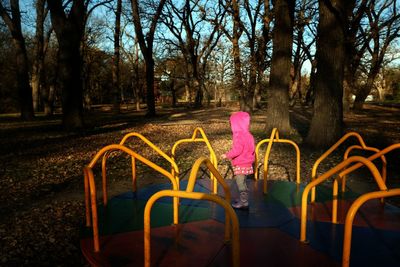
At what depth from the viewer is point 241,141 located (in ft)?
15.5

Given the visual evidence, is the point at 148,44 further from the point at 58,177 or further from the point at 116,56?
the point at 58,177

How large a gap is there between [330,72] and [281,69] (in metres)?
2.52

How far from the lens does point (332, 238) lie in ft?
13.1

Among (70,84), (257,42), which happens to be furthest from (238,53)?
(70,84)

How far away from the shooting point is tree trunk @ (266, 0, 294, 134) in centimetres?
1155

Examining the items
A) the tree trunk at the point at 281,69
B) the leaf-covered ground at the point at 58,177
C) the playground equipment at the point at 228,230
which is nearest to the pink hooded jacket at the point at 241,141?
the playground equipment at the point at 228,230

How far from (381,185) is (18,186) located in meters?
6.73

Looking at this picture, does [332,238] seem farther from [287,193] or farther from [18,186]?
[18,186]

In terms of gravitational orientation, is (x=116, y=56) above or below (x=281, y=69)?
above

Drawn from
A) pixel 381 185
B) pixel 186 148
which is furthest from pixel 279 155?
pixel 381 185

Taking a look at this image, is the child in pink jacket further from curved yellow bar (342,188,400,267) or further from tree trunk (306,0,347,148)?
tree trunk (306,0,347,148)

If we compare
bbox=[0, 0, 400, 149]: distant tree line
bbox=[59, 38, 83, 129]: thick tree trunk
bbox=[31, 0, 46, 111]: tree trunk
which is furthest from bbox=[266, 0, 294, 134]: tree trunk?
bbox=[31, 0, 46, 111]: tree trunk

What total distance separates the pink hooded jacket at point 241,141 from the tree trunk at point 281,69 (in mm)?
7015

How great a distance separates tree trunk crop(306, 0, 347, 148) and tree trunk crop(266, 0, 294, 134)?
6.77ft
